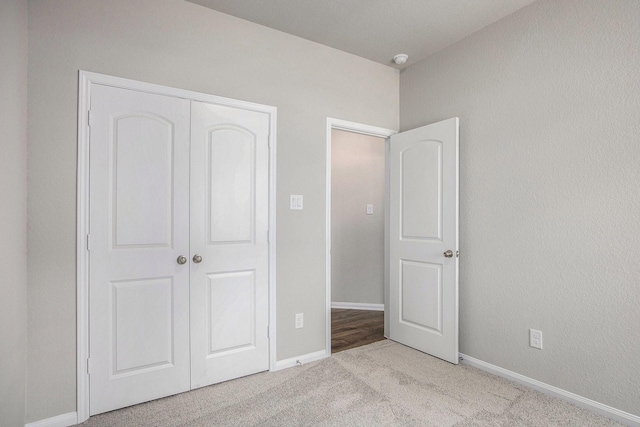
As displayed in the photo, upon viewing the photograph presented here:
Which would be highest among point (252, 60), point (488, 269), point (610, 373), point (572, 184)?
point (252, 60)

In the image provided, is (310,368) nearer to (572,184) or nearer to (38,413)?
(38,413)

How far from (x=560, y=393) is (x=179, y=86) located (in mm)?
3166

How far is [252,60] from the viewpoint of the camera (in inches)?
101

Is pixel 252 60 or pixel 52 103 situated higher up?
pixel 252 60

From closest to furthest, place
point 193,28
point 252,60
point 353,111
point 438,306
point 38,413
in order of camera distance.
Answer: point 38,413 < point 193,28 < point 252,60 < point 438,306 < point 353,111

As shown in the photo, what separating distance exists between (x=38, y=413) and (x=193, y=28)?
8.13ft

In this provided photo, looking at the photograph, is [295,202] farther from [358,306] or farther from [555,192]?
[358,306]

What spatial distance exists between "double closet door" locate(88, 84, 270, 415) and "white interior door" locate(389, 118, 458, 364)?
1.29m

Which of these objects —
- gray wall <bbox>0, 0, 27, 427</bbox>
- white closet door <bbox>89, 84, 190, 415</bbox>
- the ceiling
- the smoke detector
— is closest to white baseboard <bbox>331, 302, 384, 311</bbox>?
white closet door <bbox>89, 84, 190, 415</bbox>

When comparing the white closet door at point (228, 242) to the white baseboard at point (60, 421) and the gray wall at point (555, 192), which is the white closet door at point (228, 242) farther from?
the gray wall at point (555, 192)

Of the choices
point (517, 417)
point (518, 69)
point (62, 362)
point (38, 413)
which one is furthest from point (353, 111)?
point (38, 413)

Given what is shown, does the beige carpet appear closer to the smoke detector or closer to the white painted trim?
the white painted trim

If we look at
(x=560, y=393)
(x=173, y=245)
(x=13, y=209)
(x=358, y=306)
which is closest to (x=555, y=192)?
(x=560, y=393)

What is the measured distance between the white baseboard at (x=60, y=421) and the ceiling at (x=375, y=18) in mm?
2652
